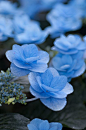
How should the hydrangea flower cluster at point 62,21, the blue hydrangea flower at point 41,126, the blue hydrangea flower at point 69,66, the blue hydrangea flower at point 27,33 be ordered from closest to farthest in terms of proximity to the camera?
the blue hydrangea flower at point 41,126 → the blue hydrangea flower at point 69,66 → the blue hydrangea flower at point 27,33 → the hydrangea flower cluster at point 62,21

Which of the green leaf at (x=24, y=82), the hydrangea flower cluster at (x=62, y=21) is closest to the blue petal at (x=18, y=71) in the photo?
the green leaf at (x=24, y=82)

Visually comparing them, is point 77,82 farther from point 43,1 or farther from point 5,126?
point 43,1

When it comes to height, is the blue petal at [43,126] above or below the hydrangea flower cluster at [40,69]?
below

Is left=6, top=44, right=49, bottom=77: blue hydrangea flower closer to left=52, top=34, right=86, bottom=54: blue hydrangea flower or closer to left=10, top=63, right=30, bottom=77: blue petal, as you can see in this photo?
left=10, top=63, right=30, bottom=77: blue petal

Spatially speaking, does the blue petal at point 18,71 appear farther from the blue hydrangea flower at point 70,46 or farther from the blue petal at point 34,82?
the blue hydrangea flower at point 70,46

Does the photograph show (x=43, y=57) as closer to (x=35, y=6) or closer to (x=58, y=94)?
(x=58, y=94)

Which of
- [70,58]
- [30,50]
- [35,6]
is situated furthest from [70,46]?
[35,6]
